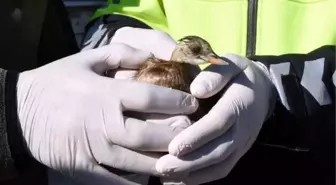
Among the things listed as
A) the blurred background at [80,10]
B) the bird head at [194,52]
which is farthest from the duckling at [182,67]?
the blurred background at [80,10]

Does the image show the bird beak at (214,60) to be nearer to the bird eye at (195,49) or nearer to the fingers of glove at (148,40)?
the bird eye at (195,49)

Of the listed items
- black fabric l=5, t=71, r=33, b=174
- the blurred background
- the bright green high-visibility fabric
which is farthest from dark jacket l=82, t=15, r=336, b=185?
the blurred background

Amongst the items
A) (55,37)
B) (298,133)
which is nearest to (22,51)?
(55,37)

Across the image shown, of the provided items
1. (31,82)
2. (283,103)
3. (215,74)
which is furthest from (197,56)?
(31,82)

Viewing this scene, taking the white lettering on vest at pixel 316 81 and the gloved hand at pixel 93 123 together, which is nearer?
the gloved hand at pixel 93 123

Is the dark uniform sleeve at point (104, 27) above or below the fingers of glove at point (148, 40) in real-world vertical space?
below

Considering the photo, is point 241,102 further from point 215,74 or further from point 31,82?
point 31,82
